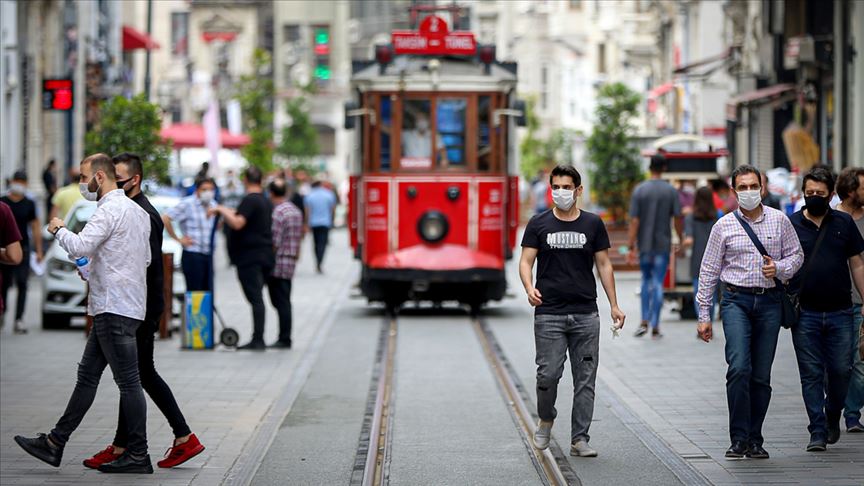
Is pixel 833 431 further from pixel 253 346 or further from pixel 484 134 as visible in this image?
pixel 484 134

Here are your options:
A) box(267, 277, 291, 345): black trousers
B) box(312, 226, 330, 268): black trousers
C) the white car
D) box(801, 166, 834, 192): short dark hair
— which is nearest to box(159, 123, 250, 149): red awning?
box(312, 226, 330, 268): black trousers

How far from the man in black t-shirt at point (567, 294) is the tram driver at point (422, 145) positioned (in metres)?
11.3

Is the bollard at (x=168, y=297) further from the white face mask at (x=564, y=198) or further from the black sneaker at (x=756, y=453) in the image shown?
the black sneaker at (x=756, y=453)

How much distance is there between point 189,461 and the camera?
33.8 feet

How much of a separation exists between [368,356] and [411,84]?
558 cm

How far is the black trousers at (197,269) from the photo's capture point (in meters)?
17.2

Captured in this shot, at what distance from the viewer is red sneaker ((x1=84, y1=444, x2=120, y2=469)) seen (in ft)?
32.3

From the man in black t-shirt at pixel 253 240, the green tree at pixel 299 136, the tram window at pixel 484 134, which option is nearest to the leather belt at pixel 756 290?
the man in black t-shirt at pixel 253 240

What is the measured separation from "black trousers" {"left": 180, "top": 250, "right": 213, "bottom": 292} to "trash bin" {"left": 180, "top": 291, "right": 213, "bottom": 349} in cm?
43

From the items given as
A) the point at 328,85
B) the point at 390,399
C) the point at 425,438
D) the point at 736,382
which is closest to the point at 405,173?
the point at 390,399

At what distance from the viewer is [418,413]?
1260 cm

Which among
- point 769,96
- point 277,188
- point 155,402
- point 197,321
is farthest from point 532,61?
point 155,402

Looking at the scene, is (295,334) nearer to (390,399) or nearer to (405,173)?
(405,173)

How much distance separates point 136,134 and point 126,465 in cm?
1299
